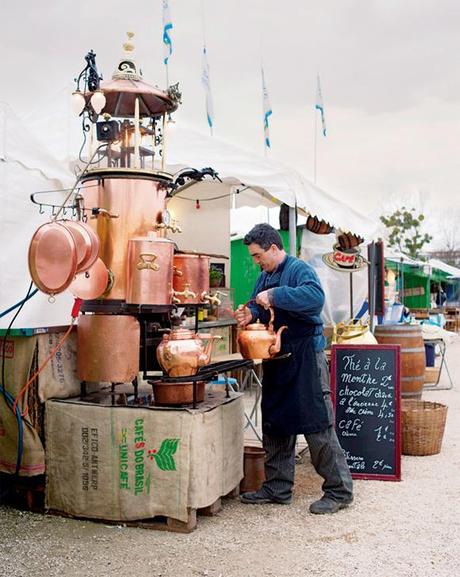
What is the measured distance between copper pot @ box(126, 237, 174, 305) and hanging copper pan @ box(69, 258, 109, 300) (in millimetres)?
140

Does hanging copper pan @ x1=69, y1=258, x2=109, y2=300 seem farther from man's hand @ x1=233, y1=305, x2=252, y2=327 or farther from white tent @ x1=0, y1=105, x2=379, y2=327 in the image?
white tent @ x1=0, y1=105, x2=379, y2=327

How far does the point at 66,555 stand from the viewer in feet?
11.6

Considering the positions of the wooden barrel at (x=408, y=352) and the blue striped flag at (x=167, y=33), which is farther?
the blue striped flag at (x=167, y=33)

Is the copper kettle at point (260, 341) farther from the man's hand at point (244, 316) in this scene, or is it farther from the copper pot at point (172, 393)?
the copper pot at point (172, 393)

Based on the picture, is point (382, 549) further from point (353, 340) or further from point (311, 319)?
point (353, 340)

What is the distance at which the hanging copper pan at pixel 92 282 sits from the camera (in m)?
3.89

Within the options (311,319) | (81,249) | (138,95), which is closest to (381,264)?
(311,319)

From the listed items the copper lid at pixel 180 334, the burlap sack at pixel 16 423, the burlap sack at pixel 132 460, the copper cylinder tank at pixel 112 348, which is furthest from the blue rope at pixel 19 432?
the copper lid at pixel 180 334

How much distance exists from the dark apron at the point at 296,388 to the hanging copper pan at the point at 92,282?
1.08 meters

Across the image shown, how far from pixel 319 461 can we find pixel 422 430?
181 cm

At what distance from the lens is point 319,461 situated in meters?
4.28

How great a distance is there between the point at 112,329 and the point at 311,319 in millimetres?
1188

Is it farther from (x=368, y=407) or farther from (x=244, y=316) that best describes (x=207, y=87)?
(x=244, y=316)

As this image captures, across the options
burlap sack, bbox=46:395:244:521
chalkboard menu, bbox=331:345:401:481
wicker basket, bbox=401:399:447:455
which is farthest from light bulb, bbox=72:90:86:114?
wicker basket, bbox=401:399:447:455
